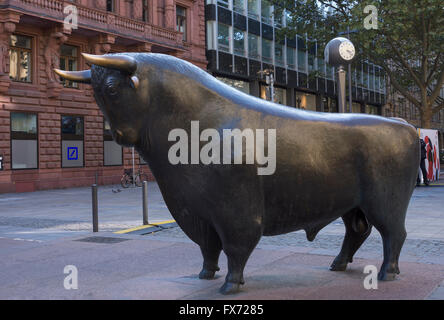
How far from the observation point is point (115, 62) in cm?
365

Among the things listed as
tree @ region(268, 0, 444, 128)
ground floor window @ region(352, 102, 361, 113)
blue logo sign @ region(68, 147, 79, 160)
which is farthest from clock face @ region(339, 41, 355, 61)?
ground floor window @ region(352, 102, 361, 113)

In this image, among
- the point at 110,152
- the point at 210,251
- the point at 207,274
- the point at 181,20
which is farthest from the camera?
Answer: the point at 181,20

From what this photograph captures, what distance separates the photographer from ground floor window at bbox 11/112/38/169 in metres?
20.4

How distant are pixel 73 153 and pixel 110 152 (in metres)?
2.34

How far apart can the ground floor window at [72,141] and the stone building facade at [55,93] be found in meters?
0.04

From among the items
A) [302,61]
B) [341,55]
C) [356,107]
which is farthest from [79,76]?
[356,107]

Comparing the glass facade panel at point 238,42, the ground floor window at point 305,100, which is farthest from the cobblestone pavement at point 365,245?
the ground floor window at point 305,100

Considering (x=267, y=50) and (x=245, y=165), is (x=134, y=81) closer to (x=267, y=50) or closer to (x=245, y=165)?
(x=245, y=165)

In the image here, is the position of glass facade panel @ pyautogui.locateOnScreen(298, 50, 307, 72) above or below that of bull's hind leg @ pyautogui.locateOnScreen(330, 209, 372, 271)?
above

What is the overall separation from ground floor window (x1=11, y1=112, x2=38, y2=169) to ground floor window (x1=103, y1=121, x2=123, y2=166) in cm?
388

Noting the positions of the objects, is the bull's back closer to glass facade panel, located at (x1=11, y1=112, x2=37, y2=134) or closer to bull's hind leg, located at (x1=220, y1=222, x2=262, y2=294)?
bull's hind leg, located at (x1=220, y1=222, x2=262, y2=294)

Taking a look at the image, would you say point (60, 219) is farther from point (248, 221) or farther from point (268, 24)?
point (268, 24)

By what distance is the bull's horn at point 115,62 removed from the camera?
11.7 ft

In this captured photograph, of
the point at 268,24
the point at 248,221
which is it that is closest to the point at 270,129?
the point at 248,221
